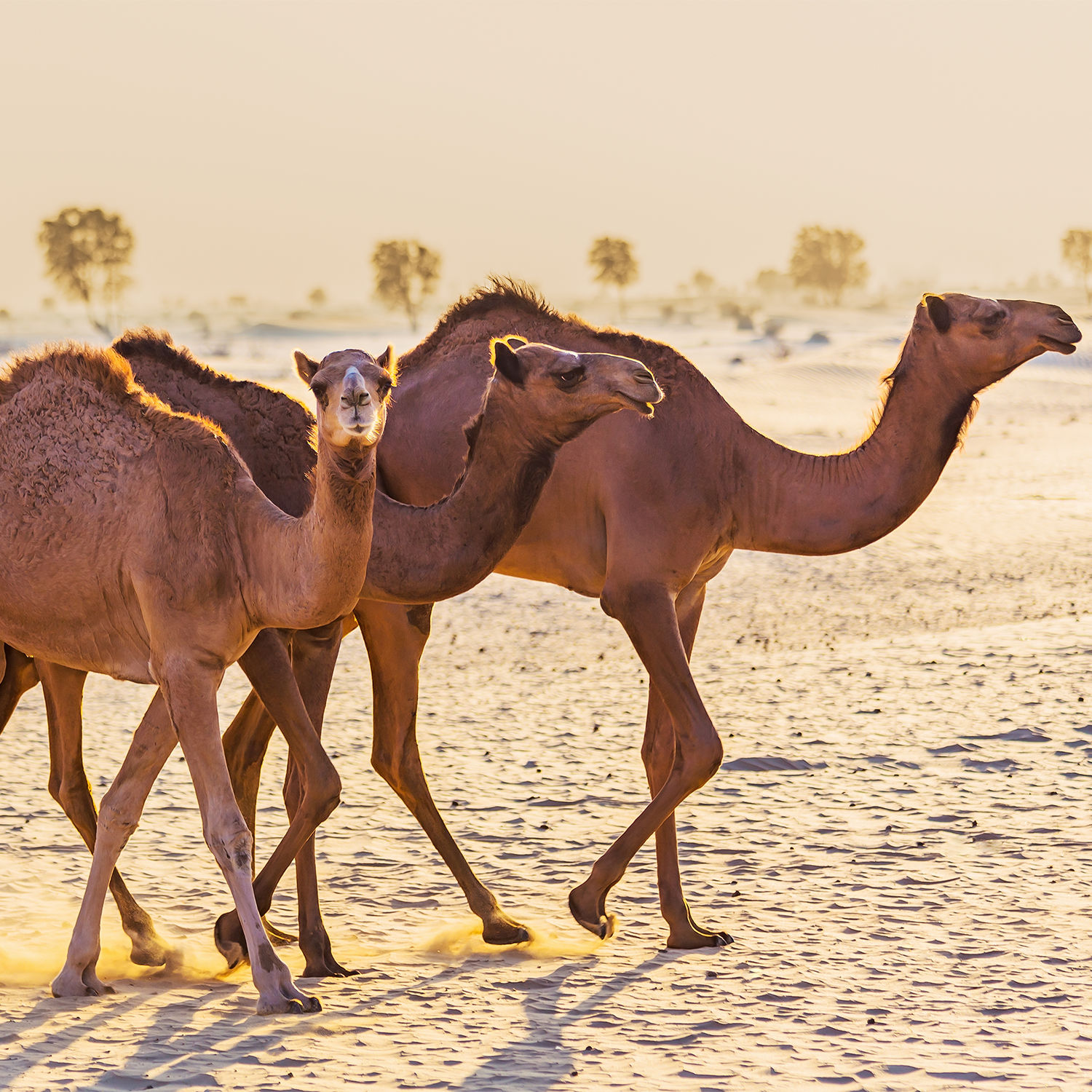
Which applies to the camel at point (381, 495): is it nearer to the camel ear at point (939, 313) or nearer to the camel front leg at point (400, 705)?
the camel front leg at point (400, 705)

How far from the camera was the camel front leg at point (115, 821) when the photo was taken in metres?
5.99

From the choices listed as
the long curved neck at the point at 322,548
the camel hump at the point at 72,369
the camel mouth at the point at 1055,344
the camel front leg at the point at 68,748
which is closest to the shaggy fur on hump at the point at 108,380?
the camel hump at the point at 72,369

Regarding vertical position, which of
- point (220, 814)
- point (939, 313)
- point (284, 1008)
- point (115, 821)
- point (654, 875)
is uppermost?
point (939, 313)

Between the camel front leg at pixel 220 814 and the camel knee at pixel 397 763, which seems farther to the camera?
the camel knee at pixel 397 763

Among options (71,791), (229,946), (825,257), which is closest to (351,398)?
(229,946)

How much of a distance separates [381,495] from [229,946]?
6.14 ft

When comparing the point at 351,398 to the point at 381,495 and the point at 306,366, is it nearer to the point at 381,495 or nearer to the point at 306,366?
the point at 306,366

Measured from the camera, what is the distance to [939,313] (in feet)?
22.4

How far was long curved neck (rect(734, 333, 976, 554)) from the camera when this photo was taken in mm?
6867

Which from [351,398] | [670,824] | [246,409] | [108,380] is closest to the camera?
[351,398]

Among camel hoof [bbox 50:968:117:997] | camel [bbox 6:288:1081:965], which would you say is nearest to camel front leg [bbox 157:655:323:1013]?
camel hoof [bbox 50:968:117:997]

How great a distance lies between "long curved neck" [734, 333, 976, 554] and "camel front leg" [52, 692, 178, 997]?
2.57 metres

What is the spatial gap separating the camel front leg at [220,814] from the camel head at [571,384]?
1.47m

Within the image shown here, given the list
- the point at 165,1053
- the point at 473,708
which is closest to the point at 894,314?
the point at 473,708
